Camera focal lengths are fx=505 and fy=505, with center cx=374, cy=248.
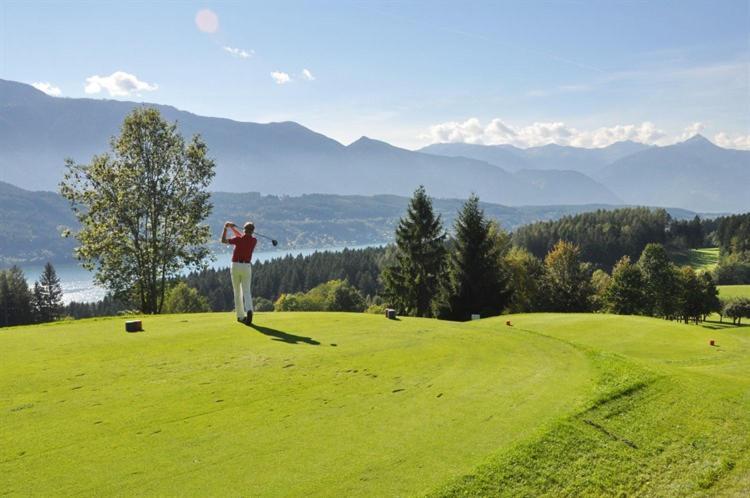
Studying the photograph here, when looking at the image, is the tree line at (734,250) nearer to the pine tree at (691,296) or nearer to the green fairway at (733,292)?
the green fairway at (733,292)

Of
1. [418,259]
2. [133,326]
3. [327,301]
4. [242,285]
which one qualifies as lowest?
[327,301]

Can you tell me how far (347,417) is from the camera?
730cm

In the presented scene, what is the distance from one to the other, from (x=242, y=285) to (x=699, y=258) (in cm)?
17730

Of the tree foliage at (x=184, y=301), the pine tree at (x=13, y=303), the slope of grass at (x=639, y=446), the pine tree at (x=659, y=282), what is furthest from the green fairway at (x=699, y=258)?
the pine tree at (x=13, y=303)

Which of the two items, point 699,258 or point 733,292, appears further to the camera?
point 699,258

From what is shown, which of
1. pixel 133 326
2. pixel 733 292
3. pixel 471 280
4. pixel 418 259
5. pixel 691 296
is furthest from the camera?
pixel 733 292

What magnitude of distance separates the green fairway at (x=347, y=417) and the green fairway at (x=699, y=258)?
515 feet

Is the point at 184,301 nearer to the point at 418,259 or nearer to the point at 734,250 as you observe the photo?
the point at 418,259

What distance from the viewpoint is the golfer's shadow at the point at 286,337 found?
40.2 feet

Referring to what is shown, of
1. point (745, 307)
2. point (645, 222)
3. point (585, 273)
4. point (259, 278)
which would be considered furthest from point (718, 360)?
point (645, 222)

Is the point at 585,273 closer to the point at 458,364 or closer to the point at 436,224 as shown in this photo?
the point at 436,224

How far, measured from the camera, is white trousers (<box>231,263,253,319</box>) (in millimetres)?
14977

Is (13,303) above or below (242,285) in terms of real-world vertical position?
below

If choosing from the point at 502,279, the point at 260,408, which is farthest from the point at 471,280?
the point at 260,408
